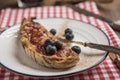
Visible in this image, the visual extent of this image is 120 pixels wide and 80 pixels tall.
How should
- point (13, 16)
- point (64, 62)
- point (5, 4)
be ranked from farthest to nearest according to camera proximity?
point (5, 4) < point (13, 16) < point (64, 62)

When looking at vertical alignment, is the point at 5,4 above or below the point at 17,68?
below

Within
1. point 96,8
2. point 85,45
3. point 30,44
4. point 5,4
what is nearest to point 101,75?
point 85,45

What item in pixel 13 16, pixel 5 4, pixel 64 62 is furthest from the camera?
pixel 5 4

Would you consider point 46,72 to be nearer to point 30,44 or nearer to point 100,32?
point 30,44

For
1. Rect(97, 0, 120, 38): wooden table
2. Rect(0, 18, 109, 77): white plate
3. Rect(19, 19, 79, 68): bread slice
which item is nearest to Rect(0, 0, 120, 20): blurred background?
Rect(97, 0, 120, 38): wooden table

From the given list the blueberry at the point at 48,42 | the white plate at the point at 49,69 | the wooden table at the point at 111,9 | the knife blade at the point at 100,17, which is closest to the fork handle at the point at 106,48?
the white plate at the point at 49,69

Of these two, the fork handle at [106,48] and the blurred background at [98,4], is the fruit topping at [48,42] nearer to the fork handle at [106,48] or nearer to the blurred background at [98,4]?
the fork handle at [106,48]
